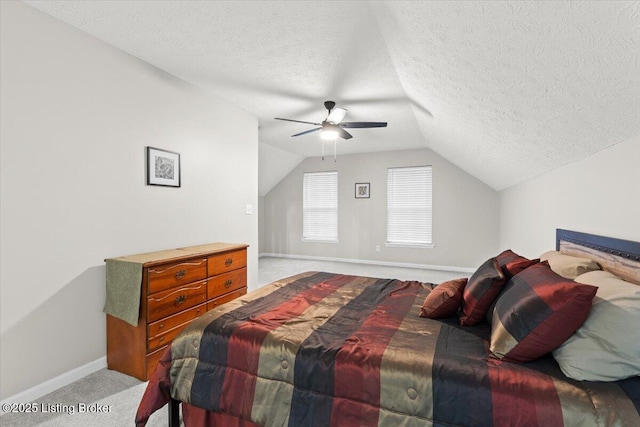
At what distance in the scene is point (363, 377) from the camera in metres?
1.27

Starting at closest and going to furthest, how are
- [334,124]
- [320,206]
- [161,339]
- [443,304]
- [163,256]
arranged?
[443,304]
[161,339]
[163,256]
[334,124]
[320,206]

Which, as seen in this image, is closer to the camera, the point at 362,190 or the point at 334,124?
the point at 334,124

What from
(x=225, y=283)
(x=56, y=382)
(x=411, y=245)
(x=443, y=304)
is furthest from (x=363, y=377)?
(x=411, y=245)

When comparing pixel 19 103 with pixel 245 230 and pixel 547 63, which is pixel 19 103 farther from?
pixel 547 63

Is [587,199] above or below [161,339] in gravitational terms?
above

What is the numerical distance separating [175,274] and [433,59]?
261 centimetres

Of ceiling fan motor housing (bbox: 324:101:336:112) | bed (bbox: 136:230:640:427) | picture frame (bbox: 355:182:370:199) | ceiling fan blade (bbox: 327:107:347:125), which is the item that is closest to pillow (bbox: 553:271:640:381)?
bed (bbox: 136:230:640:427)

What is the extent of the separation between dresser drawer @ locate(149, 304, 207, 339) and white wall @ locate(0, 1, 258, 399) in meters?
0.54

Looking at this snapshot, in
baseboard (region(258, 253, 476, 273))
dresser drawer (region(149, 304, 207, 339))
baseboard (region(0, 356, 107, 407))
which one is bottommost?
baseboard (region(0, 356, 107, 407))

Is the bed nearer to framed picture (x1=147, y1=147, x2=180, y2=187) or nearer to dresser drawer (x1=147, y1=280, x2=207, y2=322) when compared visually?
dresser drawer (x1=147, y1=280, x2=207, y2=322)

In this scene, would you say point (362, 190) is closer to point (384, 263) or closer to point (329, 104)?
point (384, 263)

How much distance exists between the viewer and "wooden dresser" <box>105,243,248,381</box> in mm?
2281

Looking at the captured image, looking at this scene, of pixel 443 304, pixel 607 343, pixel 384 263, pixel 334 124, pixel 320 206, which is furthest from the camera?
pixel 320 206

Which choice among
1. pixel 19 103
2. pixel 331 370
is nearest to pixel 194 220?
pixel 19 103
